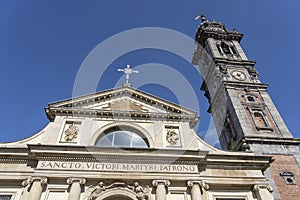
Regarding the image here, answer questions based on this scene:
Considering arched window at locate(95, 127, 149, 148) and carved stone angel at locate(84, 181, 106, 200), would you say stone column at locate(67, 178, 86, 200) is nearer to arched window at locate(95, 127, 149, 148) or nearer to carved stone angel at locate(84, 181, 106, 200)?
carved stone angel at locate(84, 181, 106, 200)

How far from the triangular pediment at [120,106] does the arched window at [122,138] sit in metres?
1.03

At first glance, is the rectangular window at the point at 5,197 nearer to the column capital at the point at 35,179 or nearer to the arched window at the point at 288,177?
the column capital at the point at 35,179

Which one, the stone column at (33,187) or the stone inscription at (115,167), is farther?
the stone inscription at (115,167)

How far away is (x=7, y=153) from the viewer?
1325 cm

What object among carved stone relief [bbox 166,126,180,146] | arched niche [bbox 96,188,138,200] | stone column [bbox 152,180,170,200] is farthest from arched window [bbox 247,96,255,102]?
arched niche [bbox 96,188,138,200]

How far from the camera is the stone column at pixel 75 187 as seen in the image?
38.8ft

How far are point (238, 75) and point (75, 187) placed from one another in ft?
64.7

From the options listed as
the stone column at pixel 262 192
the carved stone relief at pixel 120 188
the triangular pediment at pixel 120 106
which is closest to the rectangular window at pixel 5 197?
the carved stone relief at pixel 120 188

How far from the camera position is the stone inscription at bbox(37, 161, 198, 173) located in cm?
1295

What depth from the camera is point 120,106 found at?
1722cm

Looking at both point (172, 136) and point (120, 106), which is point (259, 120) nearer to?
point (172, 136)

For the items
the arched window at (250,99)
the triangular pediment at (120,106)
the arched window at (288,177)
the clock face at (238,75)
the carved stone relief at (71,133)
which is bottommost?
the arched window at (288,177)

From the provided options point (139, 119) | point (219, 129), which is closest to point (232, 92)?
point (219, 129)

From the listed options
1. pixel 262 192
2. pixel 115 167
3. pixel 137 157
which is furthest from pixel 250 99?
pixel 115 167
